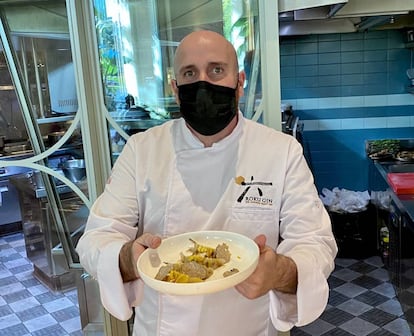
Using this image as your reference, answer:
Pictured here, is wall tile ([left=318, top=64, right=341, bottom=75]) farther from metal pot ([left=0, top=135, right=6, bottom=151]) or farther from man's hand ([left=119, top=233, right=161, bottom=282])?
man's hand ([left=119, top=233, right=161, bottom=282])

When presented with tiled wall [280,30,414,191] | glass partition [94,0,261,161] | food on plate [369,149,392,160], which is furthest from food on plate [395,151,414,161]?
glass partition [94,0,261,161]

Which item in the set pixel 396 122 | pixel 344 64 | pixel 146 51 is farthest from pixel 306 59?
pixel 146 51

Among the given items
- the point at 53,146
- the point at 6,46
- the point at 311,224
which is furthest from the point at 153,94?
the point at 311,224

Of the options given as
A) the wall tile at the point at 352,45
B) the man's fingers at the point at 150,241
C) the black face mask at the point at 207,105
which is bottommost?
the man's fingers at the point at 150,241

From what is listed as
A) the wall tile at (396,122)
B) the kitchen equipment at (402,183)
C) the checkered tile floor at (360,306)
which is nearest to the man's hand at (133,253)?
the checkered tile floor at (360,306)

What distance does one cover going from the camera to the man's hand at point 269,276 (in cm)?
93

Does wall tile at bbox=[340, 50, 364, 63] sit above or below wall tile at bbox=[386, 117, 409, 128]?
above

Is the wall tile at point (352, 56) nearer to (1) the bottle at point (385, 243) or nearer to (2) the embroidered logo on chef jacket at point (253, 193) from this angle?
(1) the bottle at point (385, 243)

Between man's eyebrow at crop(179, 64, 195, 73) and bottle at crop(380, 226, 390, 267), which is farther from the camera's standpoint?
bottle at crop(380, 226, 390, 267)

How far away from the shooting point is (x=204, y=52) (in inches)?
44.5

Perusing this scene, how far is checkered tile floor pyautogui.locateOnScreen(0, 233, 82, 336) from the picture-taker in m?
2.87

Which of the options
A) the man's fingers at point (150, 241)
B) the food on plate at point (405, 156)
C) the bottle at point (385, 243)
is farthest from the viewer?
the food on plate at point (405, 156)

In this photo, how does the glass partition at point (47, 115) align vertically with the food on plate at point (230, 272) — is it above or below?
above

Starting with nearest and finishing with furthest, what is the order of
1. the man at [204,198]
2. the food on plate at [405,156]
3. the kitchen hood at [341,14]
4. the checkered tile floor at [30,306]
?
the man at [204,198]
the kitchen hood at [341,14]
the checkered tile floor at [30,306]
the food on plate at [405,156]
